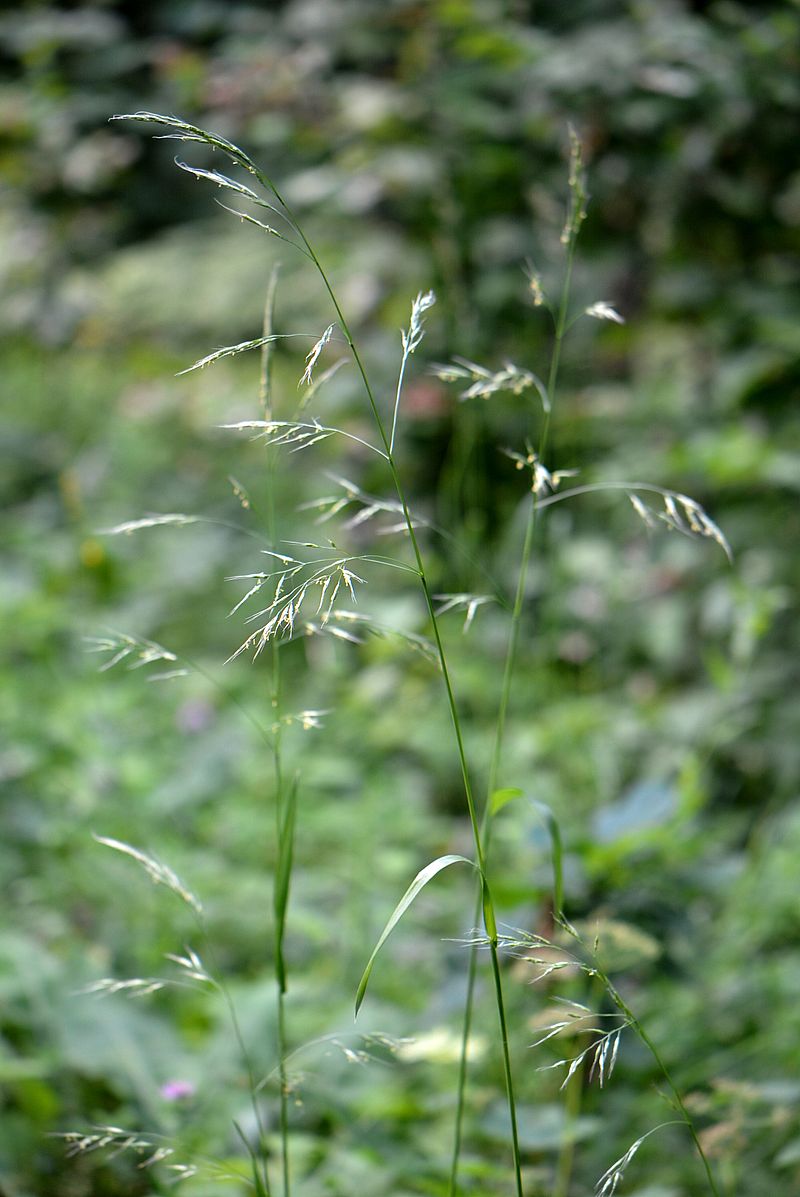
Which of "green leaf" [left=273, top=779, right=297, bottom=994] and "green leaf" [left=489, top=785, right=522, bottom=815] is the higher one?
"green leaf" [left=489, top=785, right=522, bottom=815]

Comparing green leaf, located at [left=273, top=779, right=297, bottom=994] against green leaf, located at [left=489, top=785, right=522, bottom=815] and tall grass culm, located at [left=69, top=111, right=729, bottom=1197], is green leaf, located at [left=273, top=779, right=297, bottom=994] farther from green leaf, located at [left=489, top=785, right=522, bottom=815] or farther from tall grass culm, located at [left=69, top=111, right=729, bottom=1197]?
green leaf, located at [left=489, top=785, right=522, bottom=815]

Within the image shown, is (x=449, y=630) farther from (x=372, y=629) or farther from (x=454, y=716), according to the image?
(x=454, y=716)

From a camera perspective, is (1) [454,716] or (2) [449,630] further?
(2) [449,630]

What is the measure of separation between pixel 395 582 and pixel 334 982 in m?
1.20

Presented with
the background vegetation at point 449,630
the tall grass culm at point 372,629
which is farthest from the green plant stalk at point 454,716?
the background vegetation at point 449,630

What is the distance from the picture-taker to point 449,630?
7.07 ft

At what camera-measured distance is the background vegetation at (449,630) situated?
1046 mm

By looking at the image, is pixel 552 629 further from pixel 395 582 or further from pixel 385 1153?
pixel 385 1153

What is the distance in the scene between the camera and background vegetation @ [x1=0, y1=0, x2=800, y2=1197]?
1.05 meters

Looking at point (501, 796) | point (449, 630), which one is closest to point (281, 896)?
point (501, 796)

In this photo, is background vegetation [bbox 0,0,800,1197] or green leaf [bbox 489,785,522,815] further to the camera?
background vegetation [bbox 0,0,800,1197]

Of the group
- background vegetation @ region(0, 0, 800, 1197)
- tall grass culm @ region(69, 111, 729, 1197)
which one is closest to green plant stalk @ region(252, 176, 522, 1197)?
tall grass culm @ region(69, 111, 729, 1197)

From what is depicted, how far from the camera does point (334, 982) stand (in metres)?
1.32

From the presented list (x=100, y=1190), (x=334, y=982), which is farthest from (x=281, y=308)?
(x=100, y=1190)
